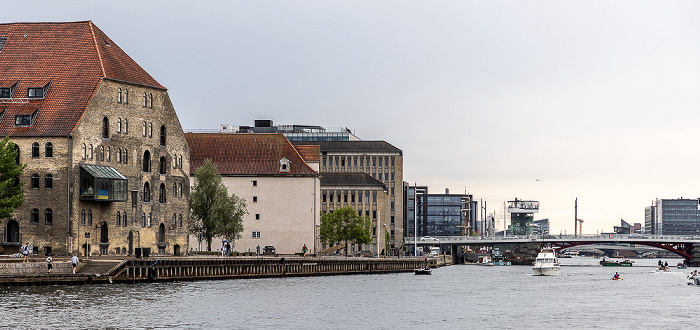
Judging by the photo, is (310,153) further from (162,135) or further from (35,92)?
(35,92)

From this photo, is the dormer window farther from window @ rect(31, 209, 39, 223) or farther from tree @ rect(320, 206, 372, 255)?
window @ rect(31, 209, 39, 223)

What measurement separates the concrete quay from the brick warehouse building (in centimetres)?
1037

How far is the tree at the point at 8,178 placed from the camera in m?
102

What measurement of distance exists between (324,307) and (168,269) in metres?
28.7

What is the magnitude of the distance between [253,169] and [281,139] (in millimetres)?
7363

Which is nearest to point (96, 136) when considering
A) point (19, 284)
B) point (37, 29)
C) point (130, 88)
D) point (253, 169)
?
point (130, 88)

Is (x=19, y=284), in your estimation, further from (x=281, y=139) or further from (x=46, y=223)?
(x=281, y=139)

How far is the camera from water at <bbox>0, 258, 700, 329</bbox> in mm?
67188

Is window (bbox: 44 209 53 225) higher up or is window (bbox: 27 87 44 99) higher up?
window (bbox: 27 87 44 99)

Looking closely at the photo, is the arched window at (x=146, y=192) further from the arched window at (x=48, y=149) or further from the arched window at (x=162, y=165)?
the arched window at (x=48, y=149)

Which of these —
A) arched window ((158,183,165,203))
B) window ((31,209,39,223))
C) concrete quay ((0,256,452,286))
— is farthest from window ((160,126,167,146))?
window ((31,209,39,223))

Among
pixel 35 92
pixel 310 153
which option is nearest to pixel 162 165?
pixel 35 92

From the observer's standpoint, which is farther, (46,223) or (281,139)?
(281,139)

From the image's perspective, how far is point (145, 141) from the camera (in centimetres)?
12444
